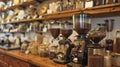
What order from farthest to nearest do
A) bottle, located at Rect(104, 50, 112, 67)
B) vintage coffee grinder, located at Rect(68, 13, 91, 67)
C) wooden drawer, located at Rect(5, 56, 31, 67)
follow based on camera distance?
wooden drawer, located at Rect(5, 56, 31, 67)
vintage coffee grinder, located at Rect(68, 13, 91, 67)
bottle, located at Rect(104, 50, 112, 67)

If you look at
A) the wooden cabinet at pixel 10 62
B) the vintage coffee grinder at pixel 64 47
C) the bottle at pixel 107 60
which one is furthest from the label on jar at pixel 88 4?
the wooden cabinet at pixel 10 62

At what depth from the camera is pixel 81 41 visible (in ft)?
5.31

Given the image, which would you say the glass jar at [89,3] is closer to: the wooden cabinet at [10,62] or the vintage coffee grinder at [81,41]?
the vintage coffee grinder at [81,41]

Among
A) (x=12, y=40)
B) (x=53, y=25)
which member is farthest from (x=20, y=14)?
(x=53, y=25)

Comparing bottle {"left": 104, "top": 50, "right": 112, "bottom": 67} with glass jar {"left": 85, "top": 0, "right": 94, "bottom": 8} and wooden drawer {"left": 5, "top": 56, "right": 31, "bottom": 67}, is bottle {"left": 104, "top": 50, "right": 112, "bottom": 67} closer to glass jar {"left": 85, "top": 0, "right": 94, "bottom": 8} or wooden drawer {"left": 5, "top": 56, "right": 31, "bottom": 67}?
glass jar {"left": 85, "top": 0, "right": 94, "bottom": 8}

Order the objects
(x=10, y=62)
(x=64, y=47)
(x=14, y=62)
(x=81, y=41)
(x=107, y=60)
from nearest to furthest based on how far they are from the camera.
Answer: (x=107, y=60) < (x=81, y=41) < (x=64, y=47) < (x=14, y=62) < (x=10, y=62)

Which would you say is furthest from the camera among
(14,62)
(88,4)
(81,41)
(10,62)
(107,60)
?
(10,62)

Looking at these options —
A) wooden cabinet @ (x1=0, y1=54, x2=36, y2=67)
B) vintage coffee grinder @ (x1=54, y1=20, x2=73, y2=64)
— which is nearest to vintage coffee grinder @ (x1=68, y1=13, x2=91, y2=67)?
vintage coffee grinder @ (x1=54, y1=20, x2=73, y2=64)

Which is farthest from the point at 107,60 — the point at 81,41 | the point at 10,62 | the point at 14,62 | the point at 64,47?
the point at 10,62

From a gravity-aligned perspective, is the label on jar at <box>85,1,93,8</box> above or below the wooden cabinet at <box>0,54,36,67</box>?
above

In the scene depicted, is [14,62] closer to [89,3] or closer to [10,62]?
[10,62]

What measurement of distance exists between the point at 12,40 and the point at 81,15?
2.73m

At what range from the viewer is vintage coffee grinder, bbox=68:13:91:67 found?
5.10 feet

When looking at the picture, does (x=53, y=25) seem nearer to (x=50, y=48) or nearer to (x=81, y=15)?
(x=50, y=48)
